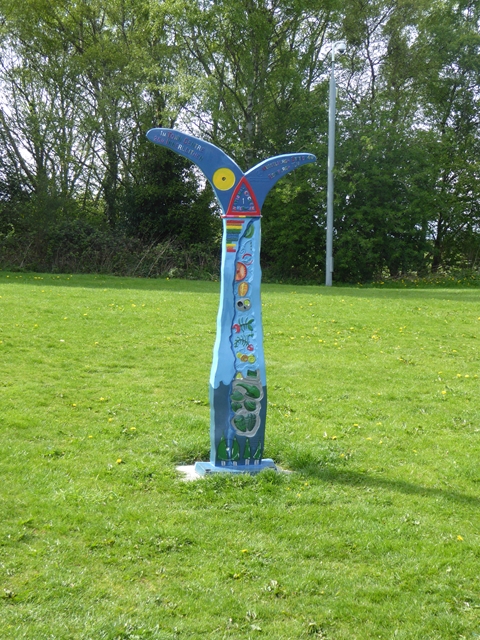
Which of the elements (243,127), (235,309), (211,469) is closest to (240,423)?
(211,469)

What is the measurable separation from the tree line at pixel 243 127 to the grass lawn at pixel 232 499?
15.4 metres

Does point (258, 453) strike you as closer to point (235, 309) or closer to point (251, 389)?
point (251, 389)

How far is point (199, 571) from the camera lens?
170 inches

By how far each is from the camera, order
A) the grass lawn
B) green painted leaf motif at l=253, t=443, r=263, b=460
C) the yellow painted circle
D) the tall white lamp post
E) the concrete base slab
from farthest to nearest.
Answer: the tall white lamp post < green painted leaf motif at l=253, t=443, r=263, b=460 < the concrete base slab < the yellow painted circle < the grass lawn

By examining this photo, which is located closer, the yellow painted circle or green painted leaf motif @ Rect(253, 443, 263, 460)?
the yellow painted circle

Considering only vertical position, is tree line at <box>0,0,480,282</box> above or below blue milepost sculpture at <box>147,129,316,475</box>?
above

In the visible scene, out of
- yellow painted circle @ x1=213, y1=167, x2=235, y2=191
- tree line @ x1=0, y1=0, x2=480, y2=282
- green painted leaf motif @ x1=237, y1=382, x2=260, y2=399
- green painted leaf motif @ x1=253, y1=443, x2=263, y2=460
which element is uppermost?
tree line @ x1=0, y1=0, x2=480, y2=282

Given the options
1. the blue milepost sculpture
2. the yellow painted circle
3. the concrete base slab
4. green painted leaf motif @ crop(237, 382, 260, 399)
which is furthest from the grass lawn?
the yellow painted circle

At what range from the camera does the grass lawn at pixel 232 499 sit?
3.89 metres

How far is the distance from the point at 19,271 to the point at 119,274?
326 cm

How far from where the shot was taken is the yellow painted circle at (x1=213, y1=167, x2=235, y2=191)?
18.9 feet

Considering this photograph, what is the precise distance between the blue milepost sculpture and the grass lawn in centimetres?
41

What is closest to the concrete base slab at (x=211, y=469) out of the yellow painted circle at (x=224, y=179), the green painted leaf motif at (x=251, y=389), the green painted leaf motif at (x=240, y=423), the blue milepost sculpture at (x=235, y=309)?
the blue milepost sculpture at (x=235, y=309)

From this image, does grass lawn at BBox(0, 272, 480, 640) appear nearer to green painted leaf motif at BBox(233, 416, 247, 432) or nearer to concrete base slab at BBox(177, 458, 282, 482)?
concrete base slab at BBox(177, 458, 282, 482)
